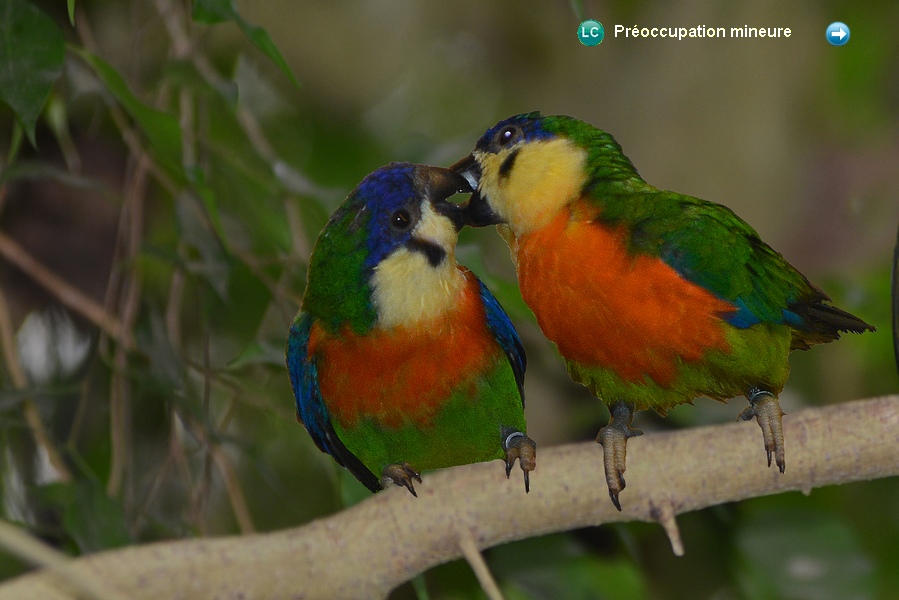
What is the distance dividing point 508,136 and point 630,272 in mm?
201

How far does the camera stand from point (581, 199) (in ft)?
3.55

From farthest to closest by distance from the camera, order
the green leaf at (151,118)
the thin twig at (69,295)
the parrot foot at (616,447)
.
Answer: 1. the thin twig at (69,295)
2. the green leaf at (151,118)
3. the parrot foot at (616,447)

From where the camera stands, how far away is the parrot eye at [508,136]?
104 centimetres

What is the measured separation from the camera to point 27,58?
1233 millimetres

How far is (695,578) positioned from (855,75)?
5.97 ft

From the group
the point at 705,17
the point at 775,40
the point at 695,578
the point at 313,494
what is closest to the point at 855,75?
the point at 775,40

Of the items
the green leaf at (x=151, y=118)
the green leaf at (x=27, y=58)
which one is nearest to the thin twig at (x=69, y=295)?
the green leaf at (x=151, y=118)

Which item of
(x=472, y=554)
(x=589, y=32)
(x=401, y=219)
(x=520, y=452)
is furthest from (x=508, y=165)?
(x=472, y=554)

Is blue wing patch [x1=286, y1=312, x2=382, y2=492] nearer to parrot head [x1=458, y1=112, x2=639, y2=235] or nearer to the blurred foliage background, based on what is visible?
the blurred foliage background

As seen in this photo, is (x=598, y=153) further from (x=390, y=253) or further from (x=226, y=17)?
(x=226, y=17)

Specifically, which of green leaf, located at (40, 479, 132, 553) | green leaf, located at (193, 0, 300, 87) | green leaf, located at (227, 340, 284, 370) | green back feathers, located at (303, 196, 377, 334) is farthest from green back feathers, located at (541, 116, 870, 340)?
green leaf, located at (40, 479, 132, 553)

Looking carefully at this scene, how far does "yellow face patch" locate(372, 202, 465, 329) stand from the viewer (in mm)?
1038

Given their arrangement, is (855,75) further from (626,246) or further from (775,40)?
(626,246)

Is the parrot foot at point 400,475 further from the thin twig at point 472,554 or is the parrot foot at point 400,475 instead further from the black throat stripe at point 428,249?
the black throat stripe at point 428,249
